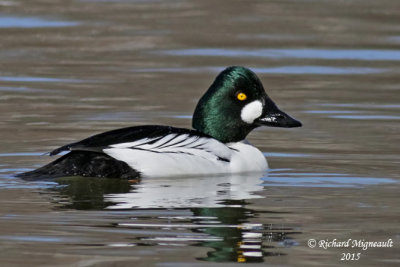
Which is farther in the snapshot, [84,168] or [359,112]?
[359,112]

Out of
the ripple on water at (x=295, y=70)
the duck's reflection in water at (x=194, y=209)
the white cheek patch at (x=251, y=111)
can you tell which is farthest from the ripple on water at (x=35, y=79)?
the duck's reflection in water at (x=194, y=209)

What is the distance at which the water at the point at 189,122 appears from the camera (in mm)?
7059

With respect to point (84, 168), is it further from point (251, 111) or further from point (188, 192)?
point (251, 111)

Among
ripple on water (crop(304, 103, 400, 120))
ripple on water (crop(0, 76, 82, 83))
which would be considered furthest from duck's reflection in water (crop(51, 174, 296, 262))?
ripple on water (crop(0, 76, 82, 83))

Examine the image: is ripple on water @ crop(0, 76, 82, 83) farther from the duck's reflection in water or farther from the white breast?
the duck's reflection in water

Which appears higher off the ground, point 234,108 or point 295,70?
point 295,70

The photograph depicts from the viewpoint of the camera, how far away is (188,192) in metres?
8.65

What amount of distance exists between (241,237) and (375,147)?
3.69 meters

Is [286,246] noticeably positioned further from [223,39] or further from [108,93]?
[223,39]

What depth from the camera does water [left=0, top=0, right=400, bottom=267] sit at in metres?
7.06

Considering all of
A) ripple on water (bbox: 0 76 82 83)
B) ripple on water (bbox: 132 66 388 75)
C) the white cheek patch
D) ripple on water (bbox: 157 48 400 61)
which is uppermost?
ripple on water (bbox: 157 48 400 61)

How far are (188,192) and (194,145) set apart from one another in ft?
2.56

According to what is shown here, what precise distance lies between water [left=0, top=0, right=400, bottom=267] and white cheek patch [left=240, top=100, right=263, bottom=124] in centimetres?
48

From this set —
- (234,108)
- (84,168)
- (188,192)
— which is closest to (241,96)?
(234,108)
